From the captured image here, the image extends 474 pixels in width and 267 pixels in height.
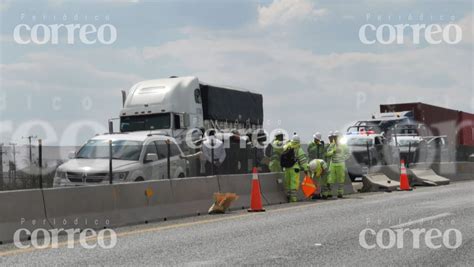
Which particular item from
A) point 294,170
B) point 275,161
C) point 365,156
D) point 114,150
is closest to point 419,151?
point 365,156

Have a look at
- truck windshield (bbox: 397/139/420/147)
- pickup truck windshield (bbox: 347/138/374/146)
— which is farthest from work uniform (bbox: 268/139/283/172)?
truck windshield (bbox: 397/139/420/147)

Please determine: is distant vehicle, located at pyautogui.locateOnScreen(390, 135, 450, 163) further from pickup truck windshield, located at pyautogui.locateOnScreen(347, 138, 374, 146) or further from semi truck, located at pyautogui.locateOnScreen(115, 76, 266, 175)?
semi truck, located at pyautogui.locateOnScreen(115, 76, 266, 175)

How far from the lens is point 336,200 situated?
18594mm

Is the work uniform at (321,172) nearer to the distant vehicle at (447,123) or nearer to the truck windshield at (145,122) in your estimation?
the truck windshield at (145,122)

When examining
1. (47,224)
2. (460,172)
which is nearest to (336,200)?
(47,224)

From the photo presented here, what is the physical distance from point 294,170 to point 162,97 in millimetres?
8941

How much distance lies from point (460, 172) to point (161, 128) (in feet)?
44.4

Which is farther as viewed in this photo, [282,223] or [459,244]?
[282,223]

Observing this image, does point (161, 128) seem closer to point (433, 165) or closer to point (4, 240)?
point (433, 165)

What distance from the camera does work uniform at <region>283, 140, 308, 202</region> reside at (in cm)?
1802

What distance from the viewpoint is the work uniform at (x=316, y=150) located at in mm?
20766

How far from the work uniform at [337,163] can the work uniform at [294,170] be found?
160 centimetres

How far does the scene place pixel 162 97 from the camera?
2566cm

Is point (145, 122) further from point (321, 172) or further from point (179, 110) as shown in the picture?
point (321, 172)
